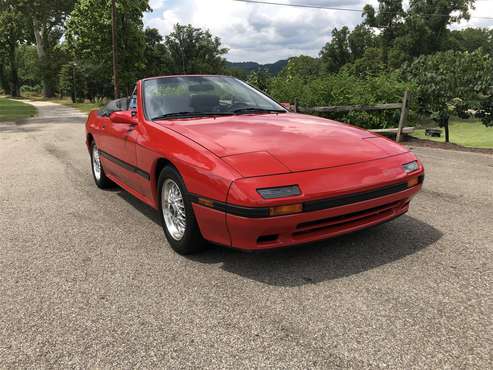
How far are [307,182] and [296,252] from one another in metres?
0.78

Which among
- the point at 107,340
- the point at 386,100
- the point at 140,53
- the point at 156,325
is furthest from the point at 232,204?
the point at 140,53

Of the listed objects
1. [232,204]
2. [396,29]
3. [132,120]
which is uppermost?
[396,29]

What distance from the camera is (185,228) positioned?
10.7 ft

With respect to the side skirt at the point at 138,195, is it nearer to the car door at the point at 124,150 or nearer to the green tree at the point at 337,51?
the car door at the point at 124,150

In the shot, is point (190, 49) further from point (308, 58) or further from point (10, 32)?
point (308, 58)

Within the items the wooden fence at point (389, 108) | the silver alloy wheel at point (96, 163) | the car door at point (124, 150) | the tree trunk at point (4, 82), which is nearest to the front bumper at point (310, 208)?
the car door at point (124, 150)

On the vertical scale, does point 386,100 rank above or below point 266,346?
above

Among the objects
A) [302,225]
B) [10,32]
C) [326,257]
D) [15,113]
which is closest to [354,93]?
[326,257]

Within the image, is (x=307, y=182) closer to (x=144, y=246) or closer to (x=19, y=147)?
(x=144, y=246)

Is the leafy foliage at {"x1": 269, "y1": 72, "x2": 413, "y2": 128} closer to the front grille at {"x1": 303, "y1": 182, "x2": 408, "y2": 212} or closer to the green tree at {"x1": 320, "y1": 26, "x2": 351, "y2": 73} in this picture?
the front grille at {"x1": 303, "y1": 182, "x2": 408, "y2": 212}

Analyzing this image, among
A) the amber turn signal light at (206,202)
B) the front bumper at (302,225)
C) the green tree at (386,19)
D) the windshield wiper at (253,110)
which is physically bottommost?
the front bumper at (302,225)

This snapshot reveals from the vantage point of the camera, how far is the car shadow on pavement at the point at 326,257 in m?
2.98

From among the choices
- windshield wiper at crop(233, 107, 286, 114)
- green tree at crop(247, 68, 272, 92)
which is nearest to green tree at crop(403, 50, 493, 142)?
green tree at crop(247, 68, 272, 92)

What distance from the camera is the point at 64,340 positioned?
2344 mm
